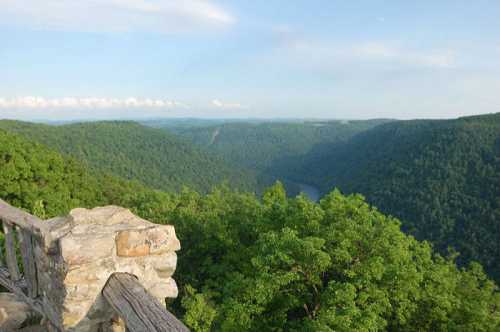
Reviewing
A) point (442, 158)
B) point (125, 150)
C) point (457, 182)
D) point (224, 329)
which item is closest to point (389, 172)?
point (442, 158)

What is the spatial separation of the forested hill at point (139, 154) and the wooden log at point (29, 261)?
354ft

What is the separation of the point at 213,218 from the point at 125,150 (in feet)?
460

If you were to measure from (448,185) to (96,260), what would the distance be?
106081mm

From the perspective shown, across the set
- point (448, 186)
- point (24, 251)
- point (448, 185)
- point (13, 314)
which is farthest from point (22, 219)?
point (448, 185)

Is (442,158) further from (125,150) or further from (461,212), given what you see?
(125,150)

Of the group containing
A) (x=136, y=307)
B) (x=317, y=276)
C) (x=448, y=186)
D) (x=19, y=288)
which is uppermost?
(x=136, y=307)

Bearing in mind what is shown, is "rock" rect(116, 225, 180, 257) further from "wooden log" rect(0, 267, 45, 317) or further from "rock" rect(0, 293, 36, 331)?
"rock" rect(0, 293, 36, 331)

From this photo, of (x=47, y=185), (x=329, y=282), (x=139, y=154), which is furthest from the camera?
(x=139, y=154)

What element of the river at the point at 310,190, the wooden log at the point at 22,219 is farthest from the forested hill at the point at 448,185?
the wooden log at the point at 22,219

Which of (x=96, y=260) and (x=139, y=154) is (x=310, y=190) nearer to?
(x=139, y=154)

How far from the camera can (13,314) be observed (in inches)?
187

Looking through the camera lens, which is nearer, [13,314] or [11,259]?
[11,259]

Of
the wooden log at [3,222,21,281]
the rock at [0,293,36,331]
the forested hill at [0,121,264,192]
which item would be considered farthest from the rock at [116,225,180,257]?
the forested hill at [0,121,264,192]

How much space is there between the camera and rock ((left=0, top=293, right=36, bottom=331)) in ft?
15.1
